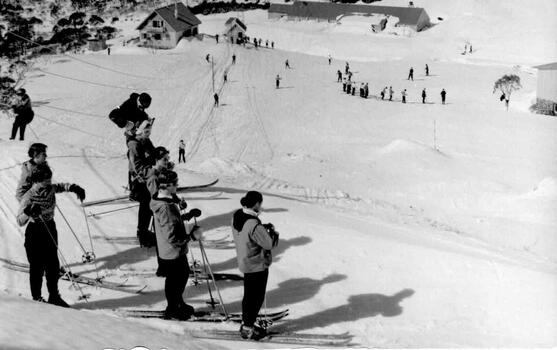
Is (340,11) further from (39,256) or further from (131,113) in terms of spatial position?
(39,256)

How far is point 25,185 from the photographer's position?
21.8 feet

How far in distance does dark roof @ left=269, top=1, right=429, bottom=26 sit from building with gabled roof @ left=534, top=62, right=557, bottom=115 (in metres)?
42.7

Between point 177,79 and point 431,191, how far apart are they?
89.5 feet

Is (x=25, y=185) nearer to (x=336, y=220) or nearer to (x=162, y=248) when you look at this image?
(x=162, y=248)

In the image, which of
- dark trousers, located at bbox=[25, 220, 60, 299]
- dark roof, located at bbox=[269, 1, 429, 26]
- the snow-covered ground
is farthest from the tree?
dark roof, located at bbox=[269, 1, 429, 26]

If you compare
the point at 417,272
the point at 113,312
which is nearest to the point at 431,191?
the point at 417,272

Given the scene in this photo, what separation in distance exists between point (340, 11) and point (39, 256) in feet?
280

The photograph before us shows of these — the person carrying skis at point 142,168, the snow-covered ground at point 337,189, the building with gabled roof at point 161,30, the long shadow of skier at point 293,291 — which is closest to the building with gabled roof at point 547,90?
the snow-covered ground at point 337,189

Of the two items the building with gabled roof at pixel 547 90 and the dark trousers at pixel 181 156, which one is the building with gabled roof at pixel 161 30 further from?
the dark trousers at pixel 181 156

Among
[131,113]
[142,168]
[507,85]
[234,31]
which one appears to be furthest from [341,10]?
[142,168]

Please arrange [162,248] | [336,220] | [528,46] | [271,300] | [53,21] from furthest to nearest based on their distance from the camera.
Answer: [53,21]
[528,46]
[336,220]
[271,300]
[162,248]

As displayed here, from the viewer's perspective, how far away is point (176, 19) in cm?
6950

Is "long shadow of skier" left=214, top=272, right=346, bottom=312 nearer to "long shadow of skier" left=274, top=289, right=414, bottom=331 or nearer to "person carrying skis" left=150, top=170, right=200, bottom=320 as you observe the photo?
"long shadow of skier" left=274, top=289, right=414, bottom=331

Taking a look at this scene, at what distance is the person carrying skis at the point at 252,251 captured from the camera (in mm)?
5680
